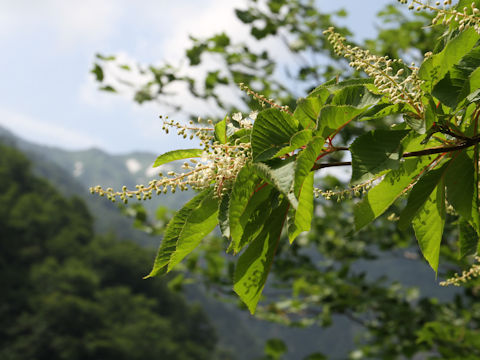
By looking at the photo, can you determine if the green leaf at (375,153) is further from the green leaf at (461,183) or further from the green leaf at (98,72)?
the green leaf at (98,72)

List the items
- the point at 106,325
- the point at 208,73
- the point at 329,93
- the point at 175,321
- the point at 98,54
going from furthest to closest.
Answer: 1. the point at 175,321
2. the point at 106,325
3. the point at 208,73
4. the point at 98,54
5. the point at 329,93

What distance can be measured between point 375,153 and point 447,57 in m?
0.22

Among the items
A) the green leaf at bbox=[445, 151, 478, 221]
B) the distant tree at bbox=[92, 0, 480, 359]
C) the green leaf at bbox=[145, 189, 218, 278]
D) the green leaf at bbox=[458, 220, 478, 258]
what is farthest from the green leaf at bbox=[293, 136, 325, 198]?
the green leaf at bbox=[458, 220, 478, 258]

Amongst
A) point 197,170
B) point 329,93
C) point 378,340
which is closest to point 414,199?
point 329,93

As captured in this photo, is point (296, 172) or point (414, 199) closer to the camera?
point (296, 172)

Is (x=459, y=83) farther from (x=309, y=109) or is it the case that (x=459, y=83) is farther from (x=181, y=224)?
(x=181, y=224)

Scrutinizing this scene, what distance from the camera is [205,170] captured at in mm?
930

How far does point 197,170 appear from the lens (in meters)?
0.95

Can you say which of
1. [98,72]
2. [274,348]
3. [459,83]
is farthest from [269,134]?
[98,72]

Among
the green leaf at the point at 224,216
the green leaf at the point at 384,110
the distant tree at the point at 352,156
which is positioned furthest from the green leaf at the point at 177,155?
the green leaf at the point at 384,110

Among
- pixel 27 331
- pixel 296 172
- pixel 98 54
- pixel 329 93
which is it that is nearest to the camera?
pixel 296 172

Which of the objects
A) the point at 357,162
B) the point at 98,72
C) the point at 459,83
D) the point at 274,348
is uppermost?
the point at 98,72

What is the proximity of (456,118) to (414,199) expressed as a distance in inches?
7.4

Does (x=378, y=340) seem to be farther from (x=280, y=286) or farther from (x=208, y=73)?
(x=208, y=73)
